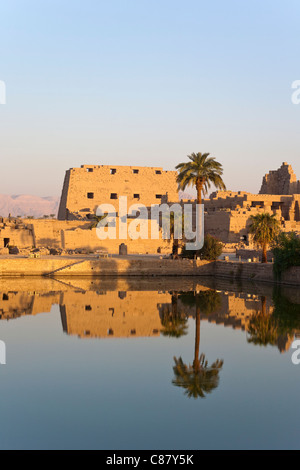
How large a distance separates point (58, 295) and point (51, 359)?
10.8m

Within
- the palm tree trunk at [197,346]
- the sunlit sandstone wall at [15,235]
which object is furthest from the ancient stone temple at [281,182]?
the palm tree trunk at [197,346]

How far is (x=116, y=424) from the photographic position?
8688 millimetres

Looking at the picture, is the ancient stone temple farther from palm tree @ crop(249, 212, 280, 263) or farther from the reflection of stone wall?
the reflection of stone wall

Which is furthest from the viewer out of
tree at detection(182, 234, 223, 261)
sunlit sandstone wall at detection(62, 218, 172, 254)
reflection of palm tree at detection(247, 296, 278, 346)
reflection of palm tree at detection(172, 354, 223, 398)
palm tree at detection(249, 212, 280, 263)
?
sunlit sandstone wall at detection(62, 218, 172, 254)

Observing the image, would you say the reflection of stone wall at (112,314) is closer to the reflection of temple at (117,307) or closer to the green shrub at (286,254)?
the reflection of temple at (117,307)

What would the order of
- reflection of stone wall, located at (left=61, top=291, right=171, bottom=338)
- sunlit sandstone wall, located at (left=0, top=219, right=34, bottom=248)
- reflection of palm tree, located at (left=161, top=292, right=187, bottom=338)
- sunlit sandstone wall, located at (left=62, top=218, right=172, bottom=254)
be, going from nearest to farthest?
reflection of palm tree, located at (left=161, top=292, right=187, bottom=338) → reflection of stone wall, located at (left=61, top=291, right=171, bottom=338) → sunlit sandstone wall, located at (left=62, top=218, right=172, bottom=254) → sunlit sandstone wall, located at (left=0, top=219, right=34, bottom=248)

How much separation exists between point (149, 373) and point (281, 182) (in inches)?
1887

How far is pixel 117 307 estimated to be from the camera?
2092cm

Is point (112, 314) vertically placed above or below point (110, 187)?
below
